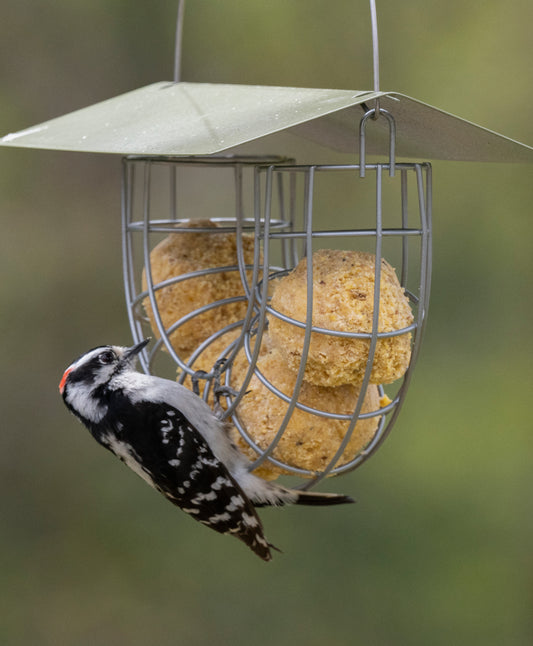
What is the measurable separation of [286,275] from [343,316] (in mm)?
262

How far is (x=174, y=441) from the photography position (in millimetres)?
2102

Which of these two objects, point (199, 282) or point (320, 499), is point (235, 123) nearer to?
point (199, 282)

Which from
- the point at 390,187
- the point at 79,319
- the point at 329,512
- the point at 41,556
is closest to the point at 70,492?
the point at 41,556

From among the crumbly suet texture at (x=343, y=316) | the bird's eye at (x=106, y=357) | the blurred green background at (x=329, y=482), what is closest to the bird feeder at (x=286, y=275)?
the crumbly suet texture at (x=343, y=316)

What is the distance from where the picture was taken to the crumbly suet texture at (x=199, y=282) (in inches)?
89.6

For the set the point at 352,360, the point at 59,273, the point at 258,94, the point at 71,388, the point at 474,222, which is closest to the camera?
the point at 258,94

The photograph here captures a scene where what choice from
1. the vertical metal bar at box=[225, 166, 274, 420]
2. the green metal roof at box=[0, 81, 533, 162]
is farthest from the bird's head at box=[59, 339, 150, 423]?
the green metal roof at box=[0, 81, 533, 162]

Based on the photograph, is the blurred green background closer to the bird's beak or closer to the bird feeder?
the bird feeder

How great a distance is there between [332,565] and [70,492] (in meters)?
1.43

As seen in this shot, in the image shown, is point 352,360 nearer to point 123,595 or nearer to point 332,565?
point 332,565

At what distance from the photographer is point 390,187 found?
14.1 ft

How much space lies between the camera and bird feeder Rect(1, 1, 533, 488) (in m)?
1.56

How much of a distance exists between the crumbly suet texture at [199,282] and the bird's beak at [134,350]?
5.3 inches

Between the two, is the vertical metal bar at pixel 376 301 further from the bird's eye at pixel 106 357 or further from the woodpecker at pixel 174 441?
the bird's eye at pixel 106 357
